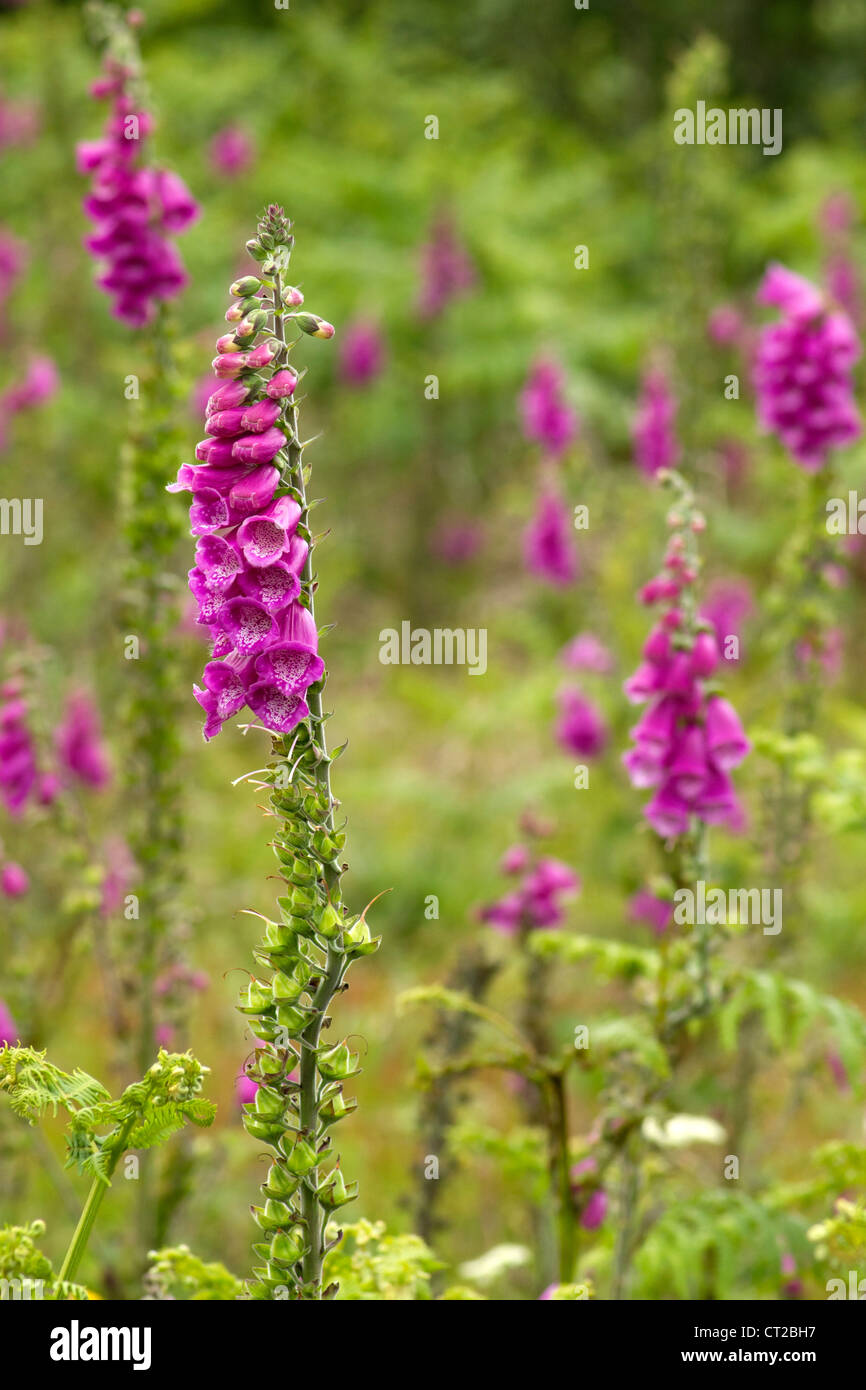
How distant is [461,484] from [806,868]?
657 centimetres

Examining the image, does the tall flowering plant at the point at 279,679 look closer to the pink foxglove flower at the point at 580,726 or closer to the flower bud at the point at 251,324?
the flower bud at the point at 251,324

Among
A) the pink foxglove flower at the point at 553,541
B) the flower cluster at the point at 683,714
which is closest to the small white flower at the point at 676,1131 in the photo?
the flower cluster at the point at 683,714

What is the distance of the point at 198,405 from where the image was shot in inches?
274

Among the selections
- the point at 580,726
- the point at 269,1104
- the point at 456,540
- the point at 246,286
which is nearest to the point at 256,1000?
the point at 269,1104

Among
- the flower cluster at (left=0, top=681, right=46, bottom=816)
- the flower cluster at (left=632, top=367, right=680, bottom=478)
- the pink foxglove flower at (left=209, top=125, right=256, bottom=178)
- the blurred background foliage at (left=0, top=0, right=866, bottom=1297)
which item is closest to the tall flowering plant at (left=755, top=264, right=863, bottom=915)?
the blurred background foliage at (left=0, top=0, right=866, bottom=1297)

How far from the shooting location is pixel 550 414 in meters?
5.41

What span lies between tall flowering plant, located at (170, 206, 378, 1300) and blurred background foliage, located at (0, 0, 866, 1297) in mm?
1372

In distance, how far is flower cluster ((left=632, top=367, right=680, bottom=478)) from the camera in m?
5.55

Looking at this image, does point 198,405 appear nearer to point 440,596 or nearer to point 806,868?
point 440,596

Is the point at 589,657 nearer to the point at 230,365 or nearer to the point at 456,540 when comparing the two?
the point at 230,365

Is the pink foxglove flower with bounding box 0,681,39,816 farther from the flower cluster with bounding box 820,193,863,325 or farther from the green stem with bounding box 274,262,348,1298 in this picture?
the flower cluster with bounding box 820,193,863,325

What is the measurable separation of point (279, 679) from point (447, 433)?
28.9ft
